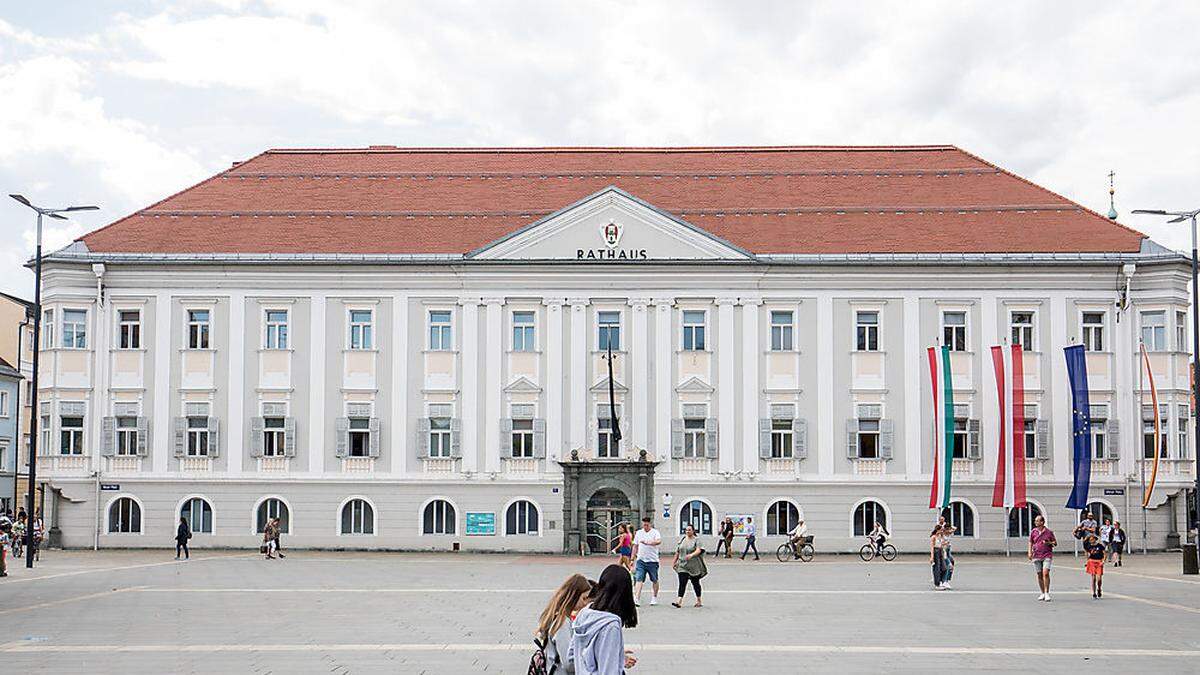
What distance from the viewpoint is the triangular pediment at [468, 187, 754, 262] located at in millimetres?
50844

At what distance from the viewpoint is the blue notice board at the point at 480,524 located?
5025cm

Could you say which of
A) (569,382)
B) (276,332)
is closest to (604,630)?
(569,382)

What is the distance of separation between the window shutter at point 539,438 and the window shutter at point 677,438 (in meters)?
4.79

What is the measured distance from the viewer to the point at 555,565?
42844mm

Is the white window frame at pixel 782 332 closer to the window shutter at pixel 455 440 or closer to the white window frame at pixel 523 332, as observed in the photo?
the white window frame at pixel 523 332

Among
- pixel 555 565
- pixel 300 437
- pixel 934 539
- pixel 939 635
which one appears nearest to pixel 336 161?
pixel 300 437

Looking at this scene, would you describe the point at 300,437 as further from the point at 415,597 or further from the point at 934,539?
the point at 934,539

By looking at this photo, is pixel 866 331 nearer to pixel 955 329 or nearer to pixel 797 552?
pixel 955 329

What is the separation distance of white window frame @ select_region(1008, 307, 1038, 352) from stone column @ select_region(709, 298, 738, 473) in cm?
1033

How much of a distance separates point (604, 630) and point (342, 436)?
41999 millimetres

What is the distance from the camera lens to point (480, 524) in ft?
165

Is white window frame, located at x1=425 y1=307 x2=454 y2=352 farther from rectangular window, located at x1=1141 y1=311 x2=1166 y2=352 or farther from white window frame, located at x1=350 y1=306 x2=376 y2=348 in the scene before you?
rectangular window, located at x1=1141 y1=311 x2=1166 y2=352

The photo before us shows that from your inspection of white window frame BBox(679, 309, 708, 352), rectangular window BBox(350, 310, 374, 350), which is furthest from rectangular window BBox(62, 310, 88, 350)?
white window frame BBox(679, 309, 708, 352)

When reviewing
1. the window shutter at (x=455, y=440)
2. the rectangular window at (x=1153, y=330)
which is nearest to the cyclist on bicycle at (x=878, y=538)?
the rectangular window at (x=1153, y=330)
